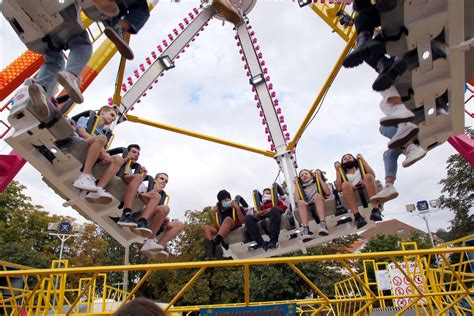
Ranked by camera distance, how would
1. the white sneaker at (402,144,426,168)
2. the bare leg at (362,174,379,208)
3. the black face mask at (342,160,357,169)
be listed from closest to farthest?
1. the white sneaker at (402,144,426,168)
2. the bare leg at (362,174,379,208)
3. the black face mask at (342,160,357,169)

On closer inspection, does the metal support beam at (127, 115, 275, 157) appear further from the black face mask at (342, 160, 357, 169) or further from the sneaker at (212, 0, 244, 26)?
the sneaker at (212, 0, 244, 26)

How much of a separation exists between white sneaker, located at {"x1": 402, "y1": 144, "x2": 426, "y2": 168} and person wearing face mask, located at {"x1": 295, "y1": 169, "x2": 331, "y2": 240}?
150 cm

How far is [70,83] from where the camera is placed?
3152mm

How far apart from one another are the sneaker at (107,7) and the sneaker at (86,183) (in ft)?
5.80

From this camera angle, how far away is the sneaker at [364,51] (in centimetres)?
287

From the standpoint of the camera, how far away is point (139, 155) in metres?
5.19

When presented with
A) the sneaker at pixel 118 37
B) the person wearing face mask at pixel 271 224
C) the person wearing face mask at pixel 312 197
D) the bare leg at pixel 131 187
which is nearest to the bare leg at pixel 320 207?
the person wearing face mask at pixel 312 197

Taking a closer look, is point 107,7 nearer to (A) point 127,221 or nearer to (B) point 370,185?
(A) point 127,221

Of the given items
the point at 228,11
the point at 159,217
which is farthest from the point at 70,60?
the point at 228,11

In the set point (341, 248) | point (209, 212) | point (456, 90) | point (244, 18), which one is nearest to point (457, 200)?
point (341, 248)

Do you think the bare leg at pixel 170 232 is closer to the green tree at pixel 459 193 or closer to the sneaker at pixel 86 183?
the sneaker at pixel 86 183

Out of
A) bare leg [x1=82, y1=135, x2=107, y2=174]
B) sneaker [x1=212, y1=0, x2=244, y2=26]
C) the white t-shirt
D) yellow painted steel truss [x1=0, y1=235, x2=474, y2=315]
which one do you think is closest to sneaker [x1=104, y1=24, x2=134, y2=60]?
bare leg [x1=82, y1=135, x2=107, y2=174]

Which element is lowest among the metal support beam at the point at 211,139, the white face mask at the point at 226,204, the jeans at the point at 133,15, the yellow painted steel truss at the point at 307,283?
the yellow painted steel truss at the point at 307,283

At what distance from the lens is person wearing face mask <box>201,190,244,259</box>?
5.40 meters
